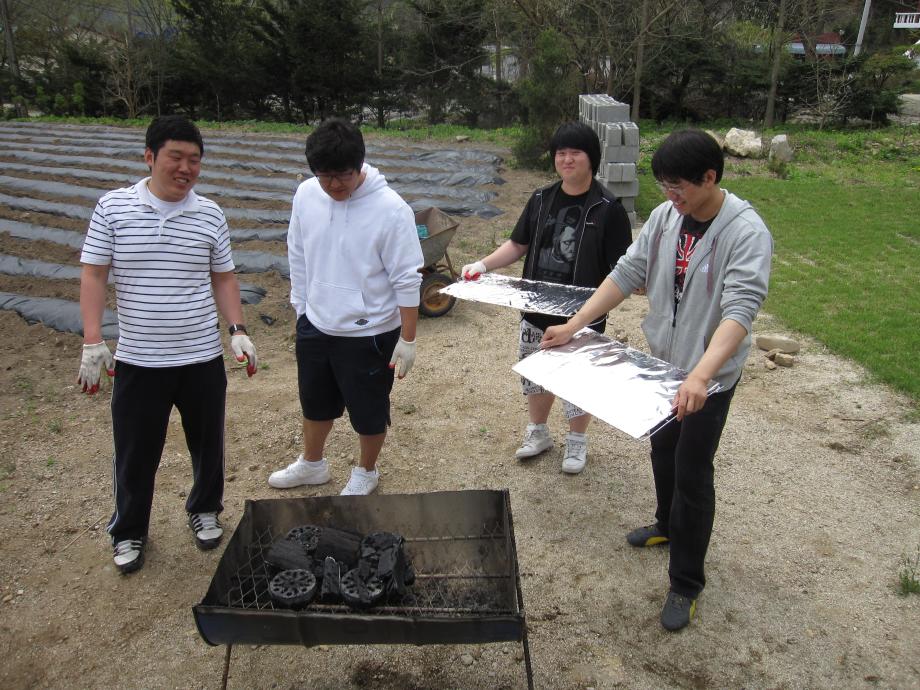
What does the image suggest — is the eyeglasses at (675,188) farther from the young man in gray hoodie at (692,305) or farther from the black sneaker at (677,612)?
the black sneaker at (677,612)

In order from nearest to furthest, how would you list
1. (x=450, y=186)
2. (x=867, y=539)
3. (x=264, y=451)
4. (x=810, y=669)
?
(x=810, y=669), (x=867, y=539), (x=264, y=451), (x=450, y=186)

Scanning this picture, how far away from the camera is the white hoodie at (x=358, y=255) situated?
2.87 metres

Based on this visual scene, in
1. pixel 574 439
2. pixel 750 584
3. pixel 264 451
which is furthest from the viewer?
pixel 264 451

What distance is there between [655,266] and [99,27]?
28.0m

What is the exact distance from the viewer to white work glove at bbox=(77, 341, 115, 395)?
264 centimetres

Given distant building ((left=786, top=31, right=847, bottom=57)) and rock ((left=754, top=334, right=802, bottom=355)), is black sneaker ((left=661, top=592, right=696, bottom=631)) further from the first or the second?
distant building ((left=786, top=31, right=847, bottom=57))

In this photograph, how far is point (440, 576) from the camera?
257cm

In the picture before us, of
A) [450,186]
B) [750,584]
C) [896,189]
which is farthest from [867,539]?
[896,189]

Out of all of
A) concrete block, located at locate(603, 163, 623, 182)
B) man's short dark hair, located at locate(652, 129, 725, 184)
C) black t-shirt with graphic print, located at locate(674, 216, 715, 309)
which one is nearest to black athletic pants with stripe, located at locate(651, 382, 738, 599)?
black t-shirt with graphic print, located at locate(674, 216, 715, 309)

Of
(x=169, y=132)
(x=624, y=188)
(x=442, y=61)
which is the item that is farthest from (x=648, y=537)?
(x=442, y=61)

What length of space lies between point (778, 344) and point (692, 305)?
3188 millimetres

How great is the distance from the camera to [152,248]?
2631mm

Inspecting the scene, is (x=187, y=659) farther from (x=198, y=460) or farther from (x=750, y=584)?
(x=750, y=584)

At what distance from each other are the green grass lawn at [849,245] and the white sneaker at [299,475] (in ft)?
12.0
